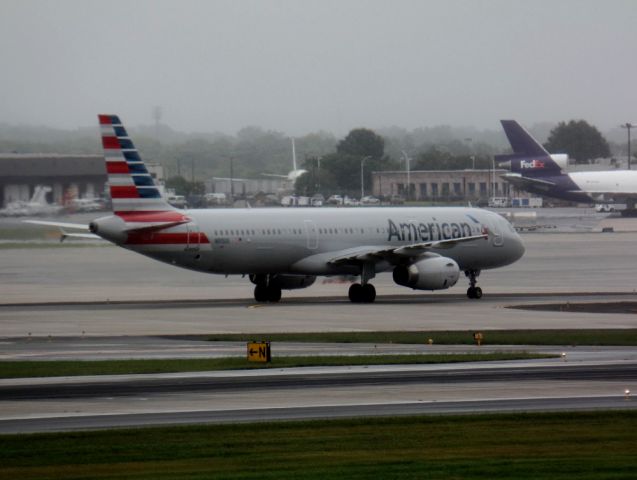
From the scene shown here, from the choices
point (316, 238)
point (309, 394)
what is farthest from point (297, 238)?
point (309, 394)

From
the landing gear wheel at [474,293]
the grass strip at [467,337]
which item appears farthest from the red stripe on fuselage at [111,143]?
the landing gear wheel at [474,293]

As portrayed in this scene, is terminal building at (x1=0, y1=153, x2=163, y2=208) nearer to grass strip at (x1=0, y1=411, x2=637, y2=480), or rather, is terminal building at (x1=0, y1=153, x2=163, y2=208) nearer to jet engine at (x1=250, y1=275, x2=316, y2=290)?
jet engine at (x1=250, y1=275, x2=316, y2=290)

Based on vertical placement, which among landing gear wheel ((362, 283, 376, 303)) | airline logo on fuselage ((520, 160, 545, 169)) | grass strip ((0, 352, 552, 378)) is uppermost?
airline logo on fuselage ((520, 160, 545, 169))

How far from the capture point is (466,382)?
1147 inches

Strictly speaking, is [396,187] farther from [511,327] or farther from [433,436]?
[433,436]

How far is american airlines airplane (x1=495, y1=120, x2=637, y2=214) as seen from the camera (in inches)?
5586

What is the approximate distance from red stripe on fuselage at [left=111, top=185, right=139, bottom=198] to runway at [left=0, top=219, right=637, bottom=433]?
4.51 m

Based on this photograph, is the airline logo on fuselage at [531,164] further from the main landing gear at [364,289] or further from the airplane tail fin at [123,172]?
the airplane tail fin at [123,172]

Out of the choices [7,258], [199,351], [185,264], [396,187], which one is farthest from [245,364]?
[396,187]

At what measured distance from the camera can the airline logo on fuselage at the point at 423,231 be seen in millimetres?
58062

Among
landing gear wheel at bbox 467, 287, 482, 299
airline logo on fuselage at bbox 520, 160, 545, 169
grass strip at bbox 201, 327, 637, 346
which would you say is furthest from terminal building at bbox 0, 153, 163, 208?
airline logo on fuselage at bbox 520, 160, 545, 169

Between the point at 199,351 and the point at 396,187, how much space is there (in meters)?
118

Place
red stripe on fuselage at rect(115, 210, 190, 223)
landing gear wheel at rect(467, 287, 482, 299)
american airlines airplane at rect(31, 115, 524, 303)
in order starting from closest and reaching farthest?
red stripe on fuselage at rect(115, 210, 190, 223) < american airlines airplane at rect(31, 115, 524, 303) < landing gear wheel at rect(467, 287, 482, 299)

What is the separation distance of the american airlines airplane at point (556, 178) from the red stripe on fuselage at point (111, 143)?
97156 mm
